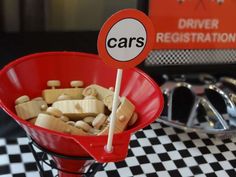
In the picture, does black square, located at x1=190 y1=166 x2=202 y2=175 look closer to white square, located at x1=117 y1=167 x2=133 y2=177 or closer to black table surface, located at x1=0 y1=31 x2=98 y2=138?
white square, located at x1=117 y1=167 x2=133 y2=177

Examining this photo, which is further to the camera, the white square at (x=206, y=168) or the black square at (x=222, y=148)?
the black square at (x=222, y=148)

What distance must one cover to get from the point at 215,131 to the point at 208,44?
1.18 feet

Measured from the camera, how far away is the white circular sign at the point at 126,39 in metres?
0.69

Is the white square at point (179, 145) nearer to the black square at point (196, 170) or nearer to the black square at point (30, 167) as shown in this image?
the black square at point (196, 170)

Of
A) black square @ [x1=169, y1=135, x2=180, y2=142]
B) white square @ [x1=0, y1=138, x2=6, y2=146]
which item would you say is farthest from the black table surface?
black square @ [x1=169, y1=135, x2=180, y2=142]

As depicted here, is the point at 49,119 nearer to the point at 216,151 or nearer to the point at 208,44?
the point at 216,151

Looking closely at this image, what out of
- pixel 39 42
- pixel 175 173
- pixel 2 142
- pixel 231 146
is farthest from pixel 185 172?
pixel 39 42

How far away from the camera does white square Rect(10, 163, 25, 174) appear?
1133mm

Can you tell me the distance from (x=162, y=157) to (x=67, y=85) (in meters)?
0.43

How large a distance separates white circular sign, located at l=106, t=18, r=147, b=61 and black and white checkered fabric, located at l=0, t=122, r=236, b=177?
543 mm

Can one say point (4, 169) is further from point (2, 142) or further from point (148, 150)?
point (148, 150)

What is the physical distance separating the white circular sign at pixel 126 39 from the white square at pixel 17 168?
579 mm

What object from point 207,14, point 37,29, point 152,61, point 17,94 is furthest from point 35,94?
point 207,14

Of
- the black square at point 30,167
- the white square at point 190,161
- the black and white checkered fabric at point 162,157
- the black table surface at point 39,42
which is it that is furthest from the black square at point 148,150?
the black table surface at point 39,42
